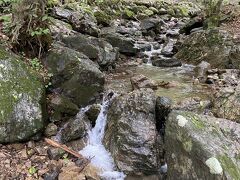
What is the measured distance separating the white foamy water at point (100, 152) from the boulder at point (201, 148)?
1.11 meters

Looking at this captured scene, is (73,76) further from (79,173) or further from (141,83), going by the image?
(79,173)

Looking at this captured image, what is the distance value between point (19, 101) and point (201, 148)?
325cm

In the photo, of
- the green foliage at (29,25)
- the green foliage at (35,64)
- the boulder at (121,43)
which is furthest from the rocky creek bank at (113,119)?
the boulder at (121,43)

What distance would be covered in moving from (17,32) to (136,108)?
9.36ft

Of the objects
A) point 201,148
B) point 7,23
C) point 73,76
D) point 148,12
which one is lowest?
point 148,12

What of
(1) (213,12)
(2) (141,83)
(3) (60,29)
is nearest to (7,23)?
(3) (60,29)

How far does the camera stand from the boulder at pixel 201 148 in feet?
13.7

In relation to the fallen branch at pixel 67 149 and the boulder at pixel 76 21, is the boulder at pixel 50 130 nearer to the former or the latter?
the fallen branch at pixel 67 149

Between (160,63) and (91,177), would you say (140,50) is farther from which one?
(91,177)

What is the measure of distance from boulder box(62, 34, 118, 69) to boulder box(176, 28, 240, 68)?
2951mm

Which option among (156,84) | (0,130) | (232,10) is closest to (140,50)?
(156,84)

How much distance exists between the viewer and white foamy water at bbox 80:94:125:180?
5.52 metres

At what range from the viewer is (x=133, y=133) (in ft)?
19.0

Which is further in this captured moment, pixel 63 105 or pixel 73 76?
pixel 73 76
